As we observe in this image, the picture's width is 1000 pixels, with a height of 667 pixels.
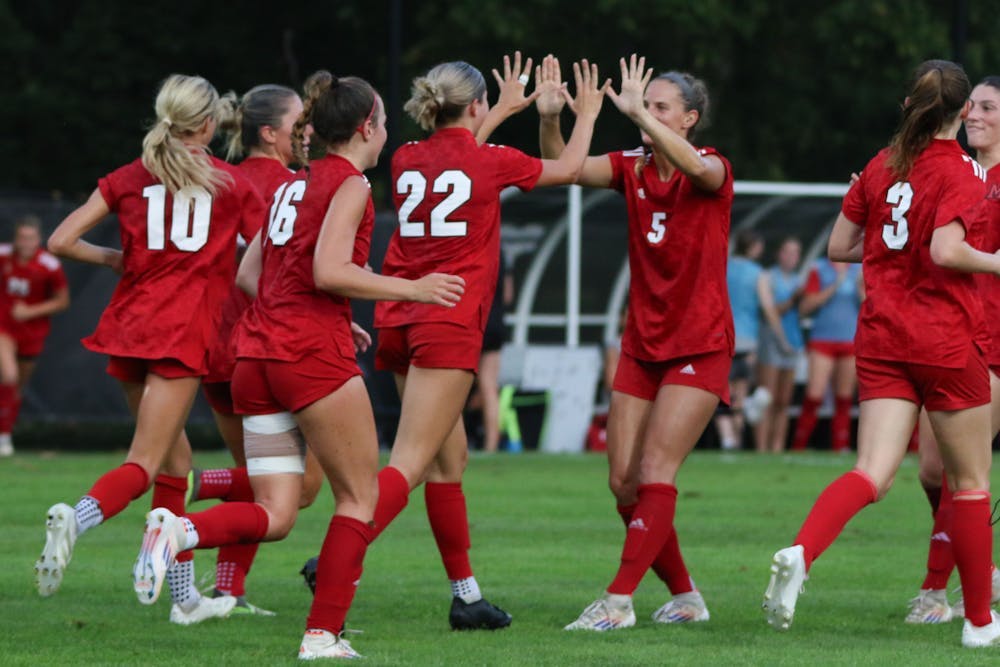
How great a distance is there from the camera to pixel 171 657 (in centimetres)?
684

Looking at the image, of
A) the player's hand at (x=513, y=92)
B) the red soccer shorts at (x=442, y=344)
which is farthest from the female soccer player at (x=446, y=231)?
the player's hand at (x=513, y=92)

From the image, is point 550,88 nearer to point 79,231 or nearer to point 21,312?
point 79,231

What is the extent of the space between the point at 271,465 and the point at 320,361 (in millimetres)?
508

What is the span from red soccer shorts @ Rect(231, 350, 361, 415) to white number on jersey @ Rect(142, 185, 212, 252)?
107 cm

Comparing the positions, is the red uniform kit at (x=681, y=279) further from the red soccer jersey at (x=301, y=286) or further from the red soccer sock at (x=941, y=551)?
the red soccer jersey at (x=301, y=286)

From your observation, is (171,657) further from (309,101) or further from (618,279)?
(618,279)

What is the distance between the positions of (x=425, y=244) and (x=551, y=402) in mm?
11185

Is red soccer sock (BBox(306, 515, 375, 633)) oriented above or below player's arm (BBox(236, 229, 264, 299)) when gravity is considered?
below

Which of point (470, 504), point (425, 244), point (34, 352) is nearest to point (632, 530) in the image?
point (425, 244)

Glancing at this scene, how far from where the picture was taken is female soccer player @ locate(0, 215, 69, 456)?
16719 millimetres

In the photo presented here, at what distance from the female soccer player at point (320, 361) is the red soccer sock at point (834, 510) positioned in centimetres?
155

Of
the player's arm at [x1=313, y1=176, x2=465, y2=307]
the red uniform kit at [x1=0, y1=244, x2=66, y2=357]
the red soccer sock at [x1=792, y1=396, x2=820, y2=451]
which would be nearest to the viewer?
the player's arm at [x1=313, y1=176, x2=465, y2=307]

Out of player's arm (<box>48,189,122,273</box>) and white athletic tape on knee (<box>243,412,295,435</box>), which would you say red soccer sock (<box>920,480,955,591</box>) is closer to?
white athletic tape on knee (<box>243,412,295,435</box>)

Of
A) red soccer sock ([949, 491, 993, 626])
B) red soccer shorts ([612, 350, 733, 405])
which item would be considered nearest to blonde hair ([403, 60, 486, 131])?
red soccer shorts ([612, 350, 733, 405])
